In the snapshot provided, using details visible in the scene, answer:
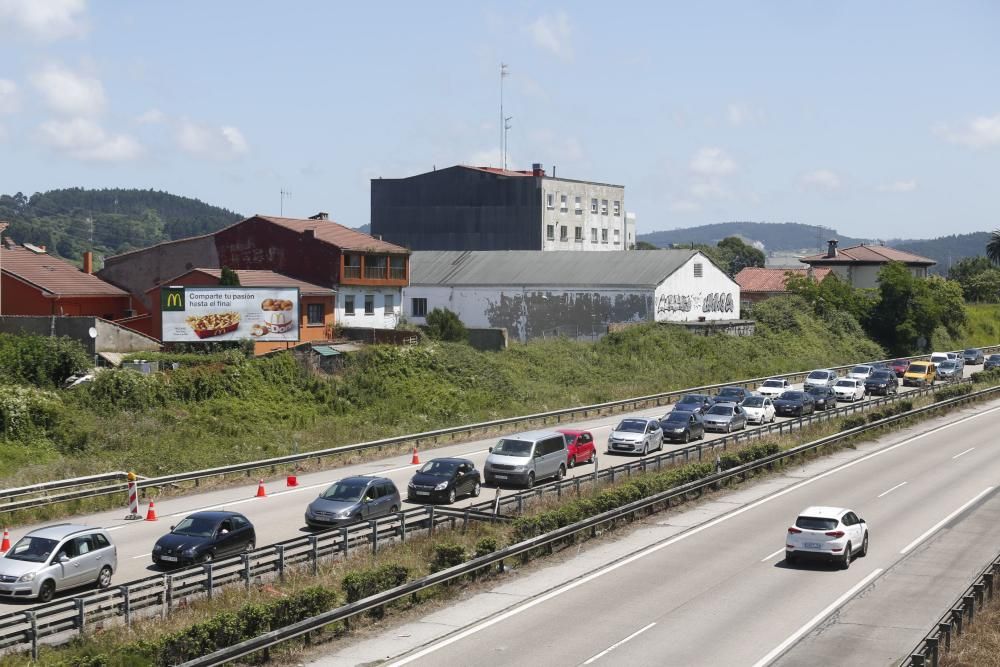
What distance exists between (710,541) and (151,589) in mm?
14225

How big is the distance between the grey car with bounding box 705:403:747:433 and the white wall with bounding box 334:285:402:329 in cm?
2560

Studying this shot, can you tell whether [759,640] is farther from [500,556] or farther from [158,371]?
[158,371]

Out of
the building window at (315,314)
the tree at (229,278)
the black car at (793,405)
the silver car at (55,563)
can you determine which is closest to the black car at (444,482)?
the silver car at (55,563)

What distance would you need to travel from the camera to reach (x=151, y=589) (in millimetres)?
22453

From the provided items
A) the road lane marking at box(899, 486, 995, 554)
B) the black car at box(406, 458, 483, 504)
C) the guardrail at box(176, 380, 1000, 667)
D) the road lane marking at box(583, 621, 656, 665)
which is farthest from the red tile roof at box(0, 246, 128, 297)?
the road lane marking at box(583, 621, 656, 665)

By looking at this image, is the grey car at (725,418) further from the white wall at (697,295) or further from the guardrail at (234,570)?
the white wall at (697,295)

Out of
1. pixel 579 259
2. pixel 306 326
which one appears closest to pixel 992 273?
pixel 579 259

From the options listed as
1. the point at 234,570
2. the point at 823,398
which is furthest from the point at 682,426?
the point at 234,570

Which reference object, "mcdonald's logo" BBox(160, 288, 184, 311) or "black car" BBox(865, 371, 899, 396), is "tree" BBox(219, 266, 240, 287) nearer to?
"mcdonald's logo" BBox(160, 288, 184, 311)

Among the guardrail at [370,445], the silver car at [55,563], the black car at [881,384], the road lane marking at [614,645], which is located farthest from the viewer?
the black car at [881,384]

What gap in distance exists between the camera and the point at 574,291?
8481 centimetres

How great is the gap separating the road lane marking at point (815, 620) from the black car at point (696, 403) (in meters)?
26.2

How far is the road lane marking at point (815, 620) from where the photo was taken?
19.1m

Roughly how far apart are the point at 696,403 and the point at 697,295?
32.5 m
